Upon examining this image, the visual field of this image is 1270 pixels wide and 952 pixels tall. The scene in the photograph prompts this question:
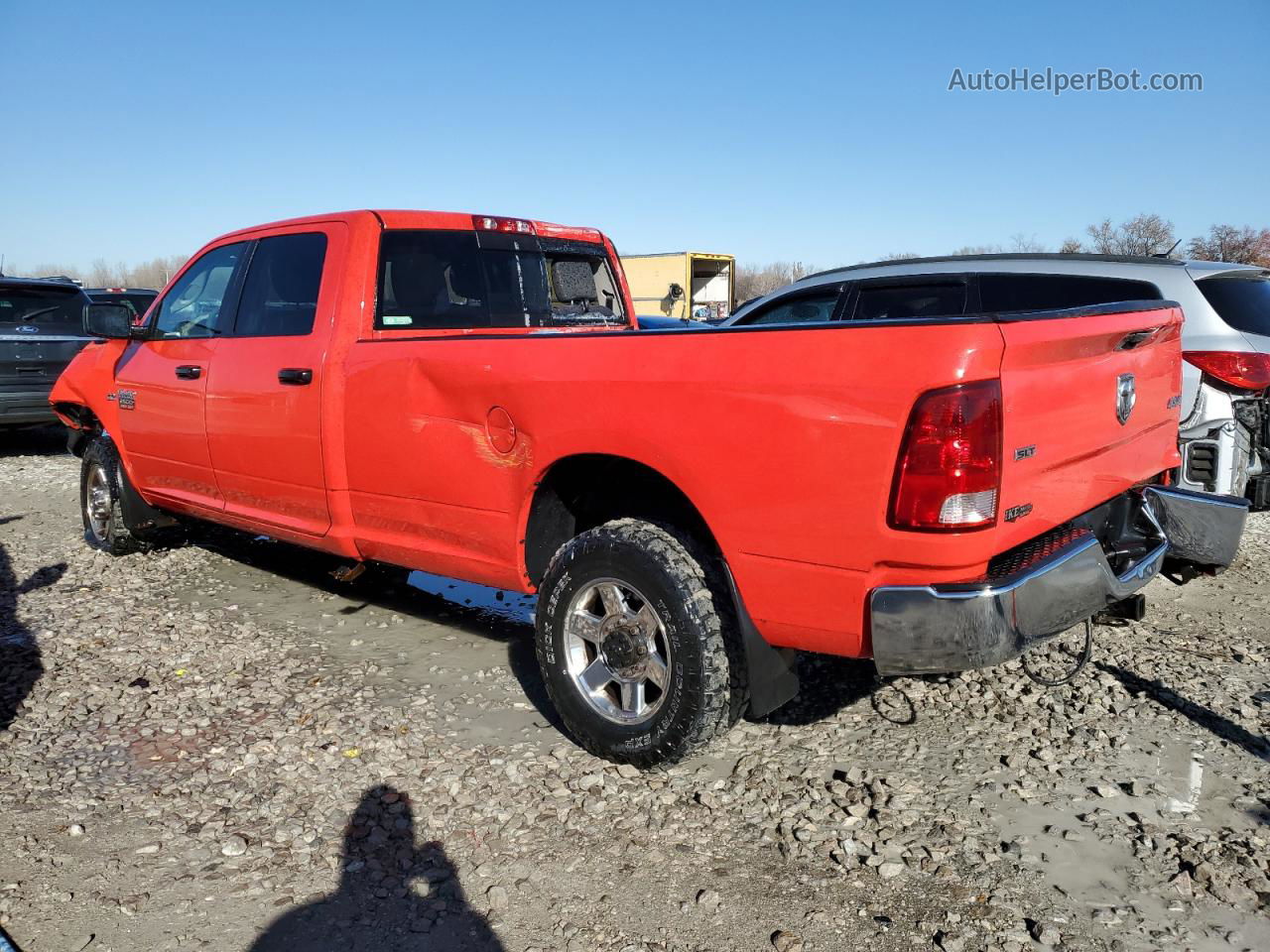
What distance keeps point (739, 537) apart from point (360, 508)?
2.04 metres

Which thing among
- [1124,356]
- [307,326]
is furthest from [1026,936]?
[307,326]

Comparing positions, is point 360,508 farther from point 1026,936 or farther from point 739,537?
point 1026,936

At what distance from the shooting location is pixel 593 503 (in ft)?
12.6

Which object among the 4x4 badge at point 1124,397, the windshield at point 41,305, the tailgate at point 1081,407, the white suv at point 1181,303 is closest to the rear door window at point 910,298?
the white suv at point 1181,303

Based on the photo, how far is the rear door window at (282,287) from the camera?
468cm

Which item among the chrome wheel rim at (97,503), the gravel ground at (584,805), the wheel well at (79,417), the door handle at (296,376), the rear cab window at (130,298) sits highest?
the rear cab window at (130,298)

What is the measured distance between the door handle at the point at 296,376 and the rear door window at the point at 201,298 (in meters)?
0.89

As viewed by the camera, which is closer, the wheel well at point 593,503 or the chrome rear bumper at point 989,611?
the chrome rear bumper at point 989,611

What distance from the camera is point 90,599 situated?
5.64 m

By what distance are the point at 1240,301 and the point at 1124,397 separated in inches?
104

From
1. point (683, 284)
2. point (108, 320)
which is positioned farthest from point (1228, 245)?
point (108, 320)

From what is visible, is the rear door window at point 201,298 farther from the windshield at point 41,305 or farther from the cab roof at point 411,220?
the windshield at point 41,305

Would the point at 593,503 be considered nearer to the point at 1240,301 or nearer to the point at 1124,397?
the point at 1124,397

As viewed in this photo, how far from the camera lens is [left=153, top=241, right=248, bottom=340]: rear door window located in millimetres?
5273
